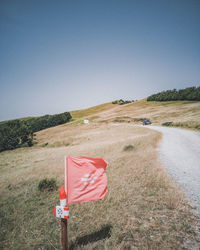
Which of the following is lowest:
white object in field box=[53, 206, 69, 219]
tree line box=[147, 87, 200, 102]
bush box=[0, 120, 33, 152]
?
bush box=[0, 120, 33, 152]

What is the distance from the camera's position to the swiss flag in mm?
3504

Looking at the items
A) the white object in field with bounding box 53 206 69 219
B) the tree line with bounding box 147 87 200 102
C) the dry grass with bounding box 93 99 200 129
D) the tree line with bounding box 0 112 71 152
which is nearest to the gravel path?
the white object in field with bounding box 53 206 69 219

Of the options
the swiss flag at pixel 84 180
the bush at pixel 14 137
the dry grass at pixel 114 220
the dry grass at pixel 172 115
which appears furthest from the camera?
the bush at pixel 14 137

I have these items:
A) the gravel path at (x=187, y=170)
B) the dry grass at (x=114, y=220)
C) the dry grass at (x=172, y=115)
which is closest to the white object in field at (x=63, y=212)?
the dry grass at (x=114, y=220)

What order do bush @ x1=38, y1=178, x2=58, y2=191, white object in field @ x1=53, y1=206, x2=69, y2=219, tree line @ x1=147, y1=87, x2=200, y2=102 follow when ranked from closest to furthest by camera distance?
white object in field @ x1=53, y1=206, x2=69, y2=219
bush @ x1=38, y1=178, x2=58, y2=191
tree line @ x1=147, y1=87, x2=200, y2=102

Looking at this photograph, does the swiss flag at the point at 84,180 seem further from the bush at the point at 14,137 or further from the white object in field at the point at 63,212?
the bush at the point at 14,137

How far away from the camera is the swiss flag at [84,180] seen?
350cm

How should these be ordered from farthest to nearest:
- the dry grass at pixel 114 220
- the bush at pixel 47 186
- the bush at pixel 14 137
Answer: the bush at pixel 14 137 < the bush at pixel 47 186 < the dry grass at pixel 114 220

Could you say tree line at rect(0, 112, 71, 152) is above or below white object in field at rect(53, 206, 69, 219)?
below

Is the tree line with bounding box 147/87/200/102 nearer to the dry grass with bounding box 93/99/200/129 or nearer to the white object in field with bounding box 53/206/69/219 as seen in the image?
the dry grass with bounding box 93/99/200/129

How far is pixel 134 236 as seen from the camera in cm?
370

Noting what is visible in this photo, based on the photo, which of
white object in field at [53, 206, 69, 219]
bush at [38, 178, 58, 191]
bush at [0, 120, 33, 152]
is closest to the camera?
white object in field at [53, 206, 69, 219]

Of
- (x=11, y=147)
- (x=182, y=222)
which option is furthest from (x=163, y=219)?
(x=11, y=147)

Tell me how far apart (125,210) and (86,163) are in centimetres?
264
